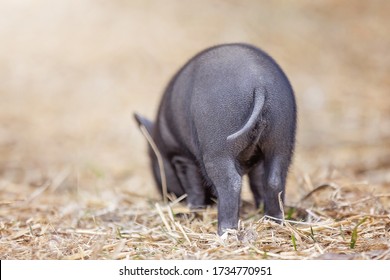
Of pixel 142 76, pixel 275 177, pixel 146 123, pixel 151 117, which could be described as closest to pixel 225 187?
pixel 275 177

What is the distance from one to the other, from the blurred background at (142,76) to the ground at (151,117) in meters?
0.03

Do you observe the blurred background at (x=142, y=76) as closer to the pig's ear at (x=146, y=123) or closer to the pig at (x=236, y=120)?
the pig's ear at (x=146, y=123)

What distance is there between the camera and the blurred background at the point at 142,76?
7.86 metres

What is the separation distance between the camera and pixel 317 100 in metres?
10.3

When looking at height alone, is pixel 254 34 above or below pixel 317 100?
above

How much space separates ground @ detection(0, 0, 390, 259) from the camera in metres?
4.02

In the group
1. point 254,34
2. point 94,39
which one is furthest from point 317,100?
point 94,39

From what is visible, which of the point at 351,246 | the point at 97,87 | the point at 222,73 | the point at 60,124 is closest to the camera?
the point at 351,246

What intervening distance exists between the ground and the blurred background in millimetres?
34

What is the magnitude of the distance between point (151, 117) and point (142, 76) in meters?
1.98

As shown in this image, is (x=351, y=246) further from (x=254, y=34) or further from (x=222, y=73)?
(x=254, y=34)

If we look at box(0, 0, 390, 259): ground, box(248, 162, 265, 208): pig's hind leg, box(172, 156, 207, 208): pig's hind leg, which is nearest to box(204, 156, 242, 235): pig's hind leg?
box(0, 0, 390, 259): ground

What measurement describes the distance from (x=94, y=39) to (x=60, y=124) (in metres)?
3.38

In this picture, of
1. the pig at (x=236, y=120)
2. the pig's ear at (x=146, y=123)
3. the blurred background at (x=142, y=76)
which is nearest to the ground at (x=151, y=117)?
the blurred background at (x=142, y=76)
